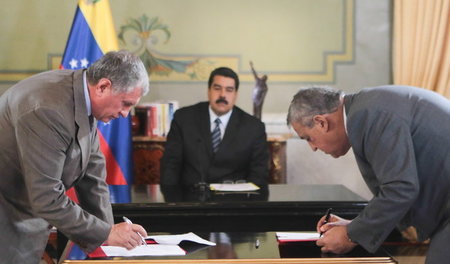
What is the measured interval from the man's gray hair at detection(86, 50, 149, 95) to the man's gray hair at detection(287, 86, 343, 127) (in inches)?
23.9

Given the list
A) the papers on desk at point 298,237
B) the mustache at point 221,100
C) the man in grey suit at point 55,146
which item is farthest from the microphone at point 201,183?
the man in grey suit at point 55,146

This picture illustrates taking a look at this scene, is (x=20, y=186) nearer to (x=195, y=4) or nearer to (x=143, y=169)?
(x=143, y=169)

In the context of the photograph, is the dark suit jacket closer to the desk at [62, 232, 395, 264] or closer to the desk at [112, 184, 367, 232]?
the desk at [112, 184, 367, 232]

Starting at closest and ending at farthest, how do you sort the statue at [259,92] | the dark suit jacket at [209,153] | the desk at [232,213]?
the desk at [232,213]
the dark suit jacket at [209,153]
the statue at [259,92]

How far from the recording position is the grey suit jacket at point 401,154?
2.39 meters

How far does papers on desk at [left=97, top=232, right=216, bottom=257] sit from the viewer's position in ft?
8.36

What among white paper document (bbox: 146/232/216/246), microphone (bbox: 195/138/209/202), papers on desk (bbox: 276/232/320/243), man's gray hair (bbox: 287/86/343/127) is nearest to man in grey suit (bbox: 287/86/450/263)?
man's gray hair (bbox: 287/86/343/127)

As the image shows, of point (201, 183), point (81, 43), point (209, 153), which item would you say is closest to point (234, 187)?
point (201, 183)

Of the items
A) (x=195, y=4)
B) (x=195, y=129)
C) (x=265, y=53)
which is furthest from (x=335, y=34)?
(x=195, y=129)

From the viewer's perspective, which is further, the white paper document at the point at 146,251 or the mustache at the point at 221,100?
the mustache at the point at 221,100

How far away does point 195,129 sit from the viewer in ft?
16.3

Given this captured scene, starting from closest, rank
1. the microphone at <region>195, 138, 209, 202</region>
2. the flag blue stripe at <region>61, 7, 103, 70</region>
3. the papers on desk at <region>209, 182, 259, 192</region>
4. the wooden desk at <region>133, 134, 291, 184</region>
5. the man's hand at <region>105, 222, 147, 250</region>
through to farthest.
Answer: the man's hand at <region>105, 222, 147, 250</region>
the microphone at <region>195, 138, 209, 202</region>
the papers on desk at <region>209, 182, 259, 192</region>
the flag blue stripe at <region>61, 7, 103, 70</region>
the wooden desk at <region>133, 134, 291, 184</region>

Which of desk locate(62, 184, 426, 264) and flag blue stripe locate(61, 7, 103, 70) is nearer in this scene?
desk locate(62, 184, 426, 264)

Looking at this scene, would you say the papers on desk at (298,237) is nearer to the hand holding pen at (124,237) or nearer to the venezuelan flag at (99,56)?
the hand holding pen at (124,237)
